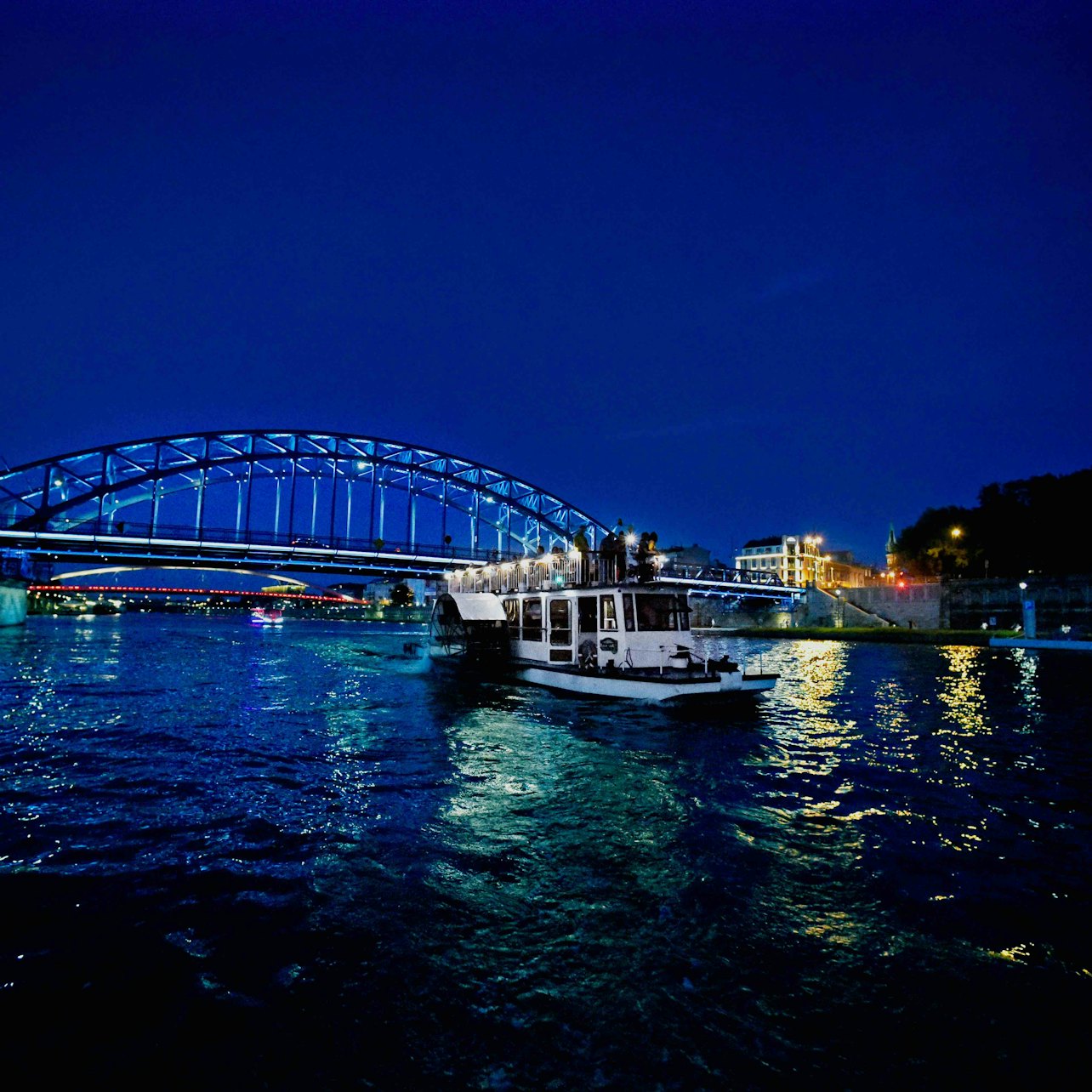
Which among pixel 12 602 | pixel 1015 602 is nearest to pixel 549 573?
pixel 1015 602

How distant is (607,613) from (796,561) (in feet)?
490

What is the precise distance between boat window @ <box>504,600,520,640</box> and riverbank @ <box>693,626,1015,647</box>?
4036 cm

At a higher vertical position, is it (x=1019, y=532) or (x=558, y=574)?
(x=1019, y=532)

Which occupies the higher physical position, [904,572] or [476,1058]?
[904,572]

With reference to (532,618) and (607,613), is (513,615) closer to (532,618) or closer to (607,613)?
(532,618)

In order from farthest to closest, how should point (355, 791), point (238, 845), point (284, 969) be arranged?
point (355, 791) < point (238, 845) < point (284, 969)

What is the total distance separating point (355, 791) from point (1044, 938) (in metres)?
9.95

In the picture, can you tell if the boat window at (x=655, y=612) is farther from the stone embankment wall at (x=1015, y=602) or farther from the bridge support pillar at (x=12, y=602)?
the bridge support pillar at (x=12, y=602)

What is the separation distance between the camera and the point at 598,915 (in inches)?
277

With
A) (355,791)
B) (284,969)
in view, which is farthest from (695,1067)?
(355,791)

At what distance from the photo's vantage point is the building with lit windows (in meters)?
148

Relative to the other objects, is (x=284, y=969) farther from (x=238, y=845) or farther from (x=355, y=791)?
(x=355, y=791)

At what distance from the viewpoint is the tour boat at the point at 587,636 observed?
2209 centimetres

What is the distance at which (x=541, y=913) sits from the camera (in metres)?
7.05
